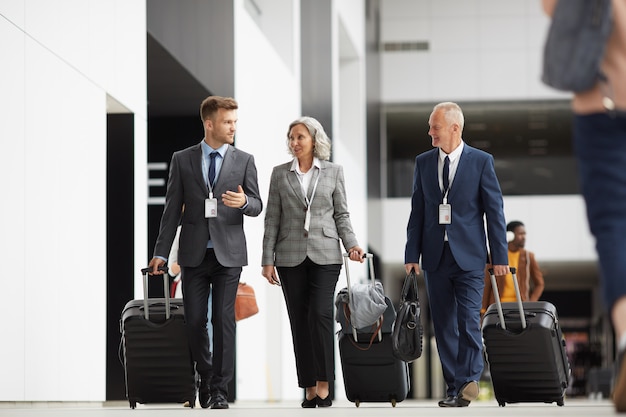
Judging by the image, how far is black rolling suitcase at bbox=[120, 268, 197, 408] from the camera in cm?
707

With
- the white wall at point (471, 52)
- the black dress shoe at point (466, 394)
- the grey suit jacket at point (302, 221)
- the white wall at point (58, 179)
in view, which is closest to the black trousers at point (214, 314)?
the grey suit jacket at point (302, 221)

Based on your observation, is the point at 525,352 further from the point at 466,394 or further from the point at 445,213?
the point at 445,213

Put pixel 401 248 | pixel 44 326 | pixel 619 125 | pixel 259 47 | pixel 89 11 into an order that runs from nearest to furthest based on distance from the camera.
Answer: pixel 619 125 → pixel 44 326 → pixel 89 11 → pixel 259 47 → pixel 401 248

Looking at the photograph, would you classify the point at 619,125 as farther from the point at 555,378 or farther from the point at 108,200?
the point at 108,200

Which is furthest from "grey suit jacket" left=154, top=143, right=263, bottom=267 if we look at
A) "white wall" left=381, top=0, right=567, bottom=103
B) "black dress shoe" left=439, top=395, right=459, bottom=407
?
"white wall" left=381, top=0, right=567, bottom=103

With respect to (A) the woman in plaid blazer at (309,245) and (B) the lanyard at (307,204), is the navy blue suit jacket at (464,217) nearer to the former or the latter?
(A) the woman in plaid blazer at (309,245)

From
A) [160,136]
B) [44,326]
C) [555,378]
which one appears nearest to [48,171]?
[44,326]

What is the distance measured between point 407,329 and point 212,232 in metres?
1.45

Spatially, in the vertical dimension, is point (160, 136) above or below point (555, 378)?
above

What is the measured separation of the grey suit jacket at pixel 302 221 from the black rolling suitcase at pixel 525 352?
1.07 metres

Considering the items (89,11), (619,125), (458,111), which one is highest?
(89,11)

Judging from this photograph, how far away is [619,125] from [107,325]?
24.3 feet

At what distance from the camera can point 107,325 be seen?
1030 cm

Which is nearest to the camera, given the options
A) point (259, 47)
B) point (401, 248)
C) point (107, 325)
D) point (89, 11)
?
point (89, 11)
